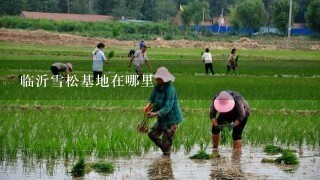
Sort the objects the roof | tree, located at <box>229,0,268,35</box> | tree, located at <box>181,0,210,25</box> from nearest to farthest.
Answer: tree, located at <box>229,0,268,35</box>, the roof, tree, located at <box>181,0,210,25</box>

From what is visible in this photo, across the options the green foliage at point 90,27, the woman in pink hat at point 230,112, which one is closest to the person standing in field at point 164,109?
the woman in pink hat at point 230,112

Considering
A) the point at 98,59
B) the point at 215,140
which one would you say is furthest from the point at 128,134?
the point at 98,59

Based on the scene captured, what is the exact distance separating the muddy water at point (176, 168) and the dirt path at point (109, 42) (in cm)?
4333

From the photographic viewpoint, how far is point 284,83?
21.8 m

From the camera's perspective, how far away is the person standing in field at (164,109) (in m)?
8.55

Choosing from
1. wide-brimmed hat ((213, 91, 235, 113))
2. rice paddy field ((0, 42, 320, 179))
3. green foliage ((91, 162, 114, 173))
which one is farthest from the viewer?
wide-brimmed hat ((213, 91, 235, 113))

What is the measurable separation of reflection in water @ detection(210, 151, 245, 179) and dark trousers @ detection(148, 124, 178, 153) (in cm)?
57

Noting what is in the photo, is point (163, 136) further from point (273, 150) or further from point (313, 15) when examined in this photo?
point (313, 15)

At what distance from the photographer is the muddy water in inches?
303

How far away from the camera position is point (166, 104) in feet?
28.2

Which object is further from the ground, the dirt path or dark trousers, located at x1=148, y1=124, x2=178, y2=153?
the dirt path

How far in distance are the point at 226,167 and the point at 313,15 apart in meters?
49.1

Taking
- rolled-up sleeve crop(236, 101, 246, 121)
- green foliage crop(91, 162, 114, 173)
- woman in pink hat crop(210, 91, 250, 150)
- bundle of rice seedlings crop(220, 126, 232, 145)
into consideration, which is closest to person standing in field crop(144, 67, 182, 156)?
woman in pink hat crop(210, 91, 250, 150)

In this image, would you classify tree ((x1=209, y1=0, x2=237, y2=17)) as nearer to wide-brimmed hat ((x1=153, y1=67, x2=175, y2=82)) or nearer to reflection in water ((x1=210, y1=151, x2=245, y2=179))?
reflection in water ((x1=210, y1=151, x2=245, y2=179))
